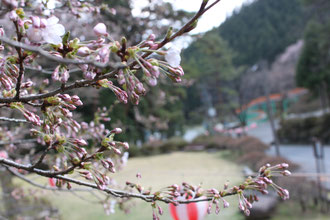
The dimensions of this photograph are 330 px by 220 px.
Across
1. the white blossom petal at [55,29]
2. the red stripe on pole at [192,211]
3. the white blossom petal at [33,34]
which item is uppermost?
the white blossom petal at [55,29]

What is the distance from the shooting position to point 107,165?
0.54 m

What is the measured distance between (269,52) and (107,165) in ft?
72.3

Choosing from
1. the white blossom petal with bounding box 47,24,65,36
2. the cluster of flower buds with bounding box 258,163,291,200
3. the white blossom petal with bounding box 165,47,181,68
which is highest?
the white blossom petal with bounding box 47,24,65,36

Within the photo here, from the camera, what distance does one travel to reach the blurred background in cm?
388

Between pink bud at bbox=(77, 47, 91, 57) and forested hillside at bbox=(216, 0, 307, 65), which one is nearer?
pink bud at bbox=(77, 47, 91, 57)

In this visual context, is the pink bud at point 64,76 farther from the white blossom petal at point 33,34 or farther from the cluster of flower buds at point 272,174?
the cluster of flower buds at point 272,174

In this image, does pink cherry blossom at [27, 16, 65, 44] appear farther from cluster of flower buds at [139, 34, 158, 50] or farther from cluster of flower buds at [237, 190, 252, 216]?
cluster of flower buds at [237, 190, 252, 216]

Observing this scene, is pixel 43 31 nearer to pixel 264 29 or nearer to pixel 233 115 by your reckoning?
pixel 233 115

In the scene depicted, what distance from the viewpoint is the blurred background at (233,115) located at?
153 inches

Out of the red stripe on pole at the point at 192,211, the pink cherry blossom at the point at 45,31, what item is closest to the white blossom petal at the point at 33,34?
the pink cherry blossom at the point at 45,31

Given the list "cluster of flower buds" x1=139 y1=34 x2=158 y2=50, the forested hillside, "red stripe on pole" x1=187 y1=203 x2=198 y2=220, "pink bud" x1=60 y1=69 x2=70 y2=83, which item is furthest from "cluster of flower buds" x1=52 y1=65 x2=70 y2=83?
the forested hillside

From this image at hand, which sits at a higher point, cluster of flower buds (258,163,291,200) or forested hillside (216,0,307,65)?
forested hillside (216,0,307,65)

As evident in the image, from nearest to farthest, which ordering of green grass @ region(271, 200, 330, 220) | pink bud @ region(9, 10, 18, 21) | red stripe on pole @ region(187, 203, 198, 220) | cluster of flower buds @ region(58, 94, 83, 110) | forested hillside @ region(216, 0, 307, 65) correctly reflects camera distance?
pink bud @ region(9, 10, 18, 21) → cluster of flower buds @ region(58, 94, 83, 110) → red stripe on pole @ region(187, 203, 198, 220) → green grass @ region(271, 200, 330, 220) → forested hillside @ region(216, 0, 307, 65)

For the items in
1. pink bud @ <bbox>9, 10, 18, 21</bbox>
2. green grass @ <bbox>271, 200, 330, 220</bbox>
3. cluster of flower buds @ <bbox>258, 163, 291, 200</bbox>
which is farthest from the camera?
green grass @ <bbox>271, 200, 330, 220</bbox>
